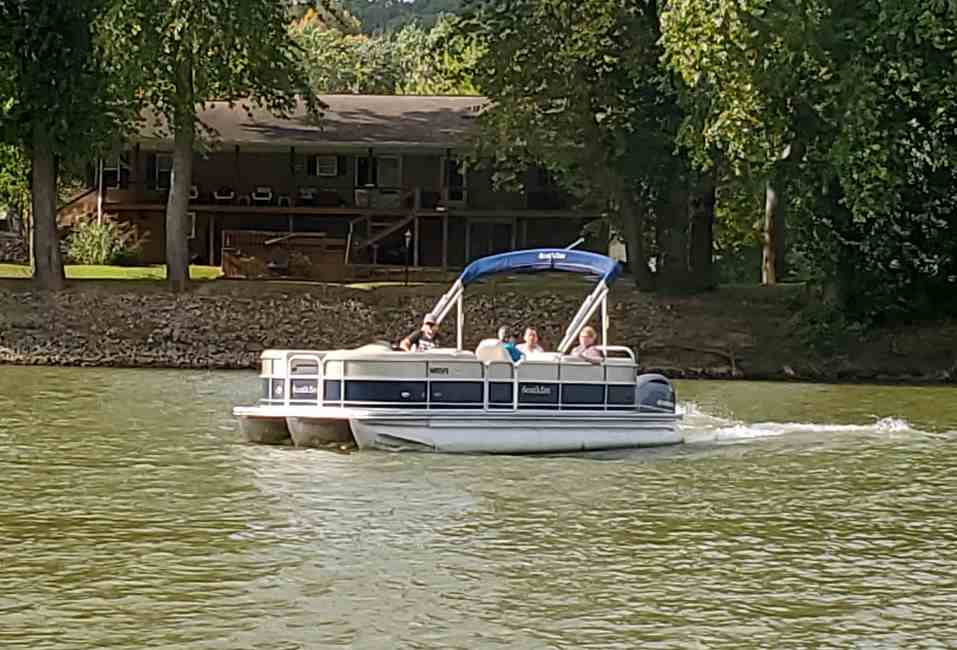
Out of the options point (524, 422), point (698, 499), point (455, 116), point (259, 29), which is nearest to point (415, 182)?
point (455, 116)

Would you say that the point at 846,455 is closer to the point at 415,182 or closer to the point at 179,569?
the point at 179,569

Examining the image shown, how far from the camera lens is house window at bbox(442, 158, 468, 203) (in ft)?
200

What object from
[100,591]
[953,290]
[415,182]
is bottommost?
[100,591]

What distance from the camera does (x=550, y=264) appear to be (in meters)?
28.4

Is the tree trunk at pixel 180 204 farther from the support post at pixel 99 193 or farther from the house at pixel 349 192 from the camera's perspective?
the support post at pixel 99 193

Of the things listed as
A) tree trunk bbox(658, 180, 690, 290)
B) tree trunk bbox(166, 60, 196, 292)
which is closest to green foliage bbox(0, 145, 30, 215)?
tree trunk bbox(166, 60, 196, 292)

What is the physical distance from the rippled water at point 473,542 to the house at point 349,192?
1209 inches

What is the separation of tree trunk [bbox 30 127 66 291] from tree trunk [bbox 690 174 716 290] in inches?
672

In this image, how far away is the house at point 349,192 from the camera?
59.7m

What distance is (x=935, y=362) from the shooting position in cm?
4119

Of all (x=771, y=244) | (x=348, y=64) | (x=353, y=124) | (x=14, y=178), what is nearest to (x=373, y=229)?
(x=353, y=124)

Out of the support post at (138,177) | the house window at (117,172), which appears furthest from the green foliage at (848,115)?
the house window at (117,172)

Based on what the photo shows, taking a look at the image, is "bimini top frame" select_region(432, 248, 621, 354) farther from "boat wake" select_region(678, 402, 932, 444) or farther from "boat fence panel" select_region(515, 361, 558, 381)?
"boat wake" select_region(678, 402, 932, 444)

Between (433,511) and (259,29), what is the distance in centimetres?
2624
